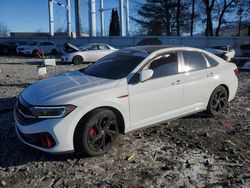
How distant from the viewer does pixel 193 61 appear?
6.43 metres

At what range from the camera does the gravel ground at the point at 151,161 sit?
14.0 ft

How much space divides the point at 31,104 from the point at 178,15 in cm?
4644

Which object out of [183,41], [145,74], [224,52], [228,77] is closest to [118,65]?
[145,74]

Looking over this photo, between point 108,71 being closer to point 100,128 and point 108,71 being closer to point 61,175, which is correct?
point 100,128

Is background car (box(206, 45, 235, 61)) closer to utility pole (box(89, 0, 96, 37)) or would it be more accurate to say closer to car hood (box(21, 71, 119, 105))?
car hood (box(21, 71, 119, 105))

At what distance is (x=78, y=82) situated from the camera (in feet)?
17.5

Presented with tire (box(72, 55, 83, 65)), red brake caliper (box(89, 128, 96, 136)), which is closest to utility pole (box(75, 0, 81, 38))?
tire (box(72, 55, 83, 65))

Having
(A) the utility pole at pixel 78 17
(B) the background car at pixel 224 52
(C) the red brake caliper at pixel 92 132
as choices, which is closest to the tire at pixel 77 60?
(B) the background car at pixel 224 52

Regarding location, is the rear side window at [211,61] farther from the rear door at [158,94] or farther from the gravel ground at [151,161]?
the gravel ground at [151,161]

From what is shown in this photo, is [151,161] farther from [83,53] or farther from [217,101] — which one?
[83,53]

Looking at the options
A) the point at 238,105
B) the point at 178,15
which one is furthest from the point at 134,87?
the point at 178,15

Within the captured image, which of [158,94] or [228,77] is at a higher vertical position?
[228,77]

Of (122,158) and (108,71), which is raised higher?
(108,71)

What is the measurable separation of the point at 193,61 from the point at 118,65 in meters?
1.57
